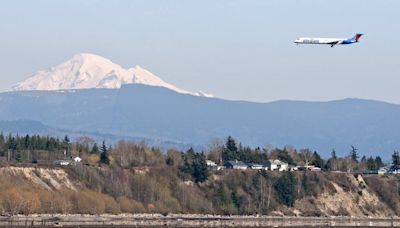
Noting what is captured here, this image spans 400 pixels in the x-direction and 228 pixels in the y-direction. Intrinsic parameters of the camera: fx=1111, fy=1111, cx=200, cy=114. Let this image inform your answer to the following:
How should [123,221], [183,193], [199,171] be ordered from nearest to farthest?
[123,221] < [183,193] < [199,171]

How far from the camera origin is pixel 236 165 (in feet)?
635

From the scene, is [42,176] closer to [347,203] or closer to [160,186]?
[160,186]

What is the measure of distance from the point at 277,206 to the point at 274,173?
14.0 m

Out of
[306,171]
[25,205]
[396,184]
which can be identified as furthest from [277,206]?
[25,205]

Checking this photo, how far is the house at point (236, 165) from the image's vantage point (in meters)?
192


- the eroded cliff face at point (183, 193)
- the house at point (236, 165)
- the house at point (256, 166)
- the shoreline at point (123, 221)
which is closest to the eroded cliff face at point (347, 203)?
the eroded cliff face at point (183, 193)

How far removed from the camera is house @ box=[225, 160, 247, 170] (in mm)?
191712

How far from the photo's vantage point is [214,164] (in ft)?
642

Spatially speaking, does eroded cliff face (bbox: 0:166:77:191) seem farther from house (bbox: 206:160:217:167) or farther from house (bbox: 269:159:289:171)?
house (bbox: 269:159:289:171)

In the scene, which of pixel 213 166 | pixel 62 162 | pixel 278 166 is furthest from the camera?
pixel 278 166

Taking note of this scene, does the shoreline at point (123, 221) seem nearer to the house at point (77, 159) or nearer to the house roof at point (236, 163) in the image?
the house at point (77, 159)

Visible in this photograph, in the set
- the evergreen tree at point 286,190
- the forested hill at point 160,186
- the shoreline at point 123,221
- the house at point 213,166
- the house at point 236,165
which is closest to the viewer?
the shoreline at point 123,221

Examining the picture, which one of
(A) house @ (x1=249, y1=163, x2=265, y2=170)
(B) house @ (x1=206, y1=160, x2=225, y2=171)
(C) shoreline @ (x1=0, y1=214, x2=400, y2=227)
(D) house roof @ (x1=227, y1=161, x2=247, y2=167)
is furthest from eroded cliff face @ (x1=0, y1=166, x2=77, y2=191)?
(A) house @ (x1=249, y1=163, x2=265, y2=170)

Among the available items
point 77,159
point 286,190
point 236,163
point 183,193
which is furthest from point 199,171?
point 236,163
